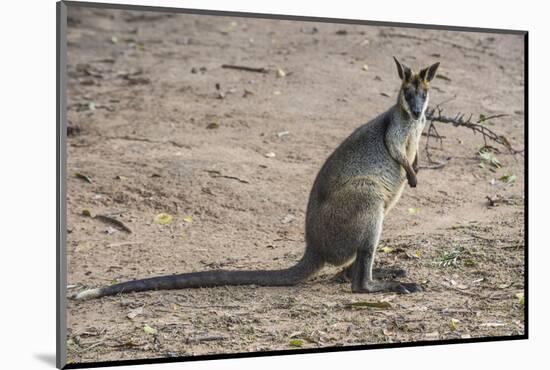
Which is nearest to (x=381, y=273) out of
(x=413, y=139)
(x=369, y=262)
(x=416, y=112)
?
(x=369, y=262)

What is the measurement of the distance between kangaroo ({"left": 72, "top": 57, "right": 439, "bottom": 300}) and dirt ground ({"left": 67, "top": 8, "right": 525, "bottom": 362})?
0.27 feet

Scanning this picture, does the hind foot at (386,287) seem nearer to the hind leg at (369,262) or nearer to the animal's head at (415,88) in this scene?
the hind leg at (369,262)

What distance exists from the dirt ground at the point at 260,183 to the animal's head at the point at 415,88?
3.73 ft

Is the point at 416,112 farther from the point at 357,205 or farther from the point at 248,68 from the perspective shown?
the point at 248,68

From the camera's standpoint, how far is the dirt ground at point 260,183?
17.3 feet

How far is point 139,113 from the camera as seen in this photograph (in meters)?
8.84

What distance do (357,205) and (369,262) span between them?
1.22 feet

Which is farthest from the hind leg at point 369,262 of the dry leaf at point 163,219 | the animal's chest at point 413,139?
the dry leaf at point 163,219

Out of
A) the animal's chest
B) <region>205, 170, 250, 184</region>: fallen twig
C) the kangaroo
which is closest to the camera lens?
the kangaroo

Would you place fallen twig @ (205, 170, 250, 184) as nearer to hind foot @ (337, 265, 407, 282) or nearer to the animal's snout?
hind foot @ (337, 265, 407, 282)

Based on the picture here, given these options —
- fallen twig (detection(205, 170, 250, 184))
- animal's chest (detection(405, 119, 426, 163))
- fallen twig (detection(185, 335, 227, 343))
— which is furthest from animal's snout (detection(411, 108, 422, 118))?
fallen twig (detection(205, 170, 250, 184))

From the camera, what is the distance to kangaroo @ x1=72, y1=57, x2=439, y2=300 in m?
5.43

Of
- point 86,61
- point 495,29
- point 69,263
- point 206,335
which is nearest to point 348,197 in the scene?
point 206,335

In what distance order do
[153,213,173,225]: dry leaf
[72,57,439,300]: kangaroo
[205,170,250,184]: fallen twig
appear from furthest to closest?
[205,170,250,184]: fallen twig → [153,213,173,225]: dry leaf → [72,57,439,300]: kangaroo
